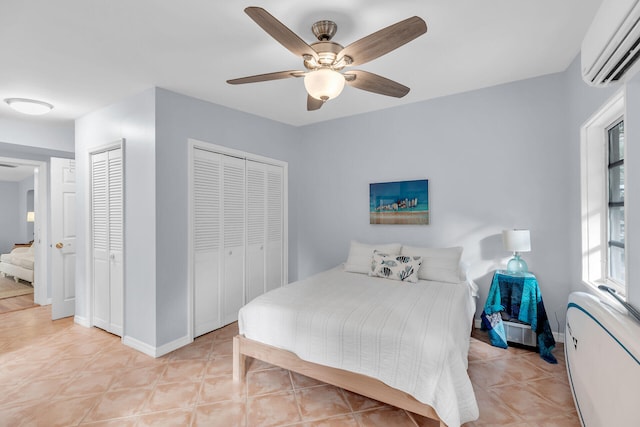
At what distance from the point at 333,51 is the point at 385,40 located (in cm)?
34

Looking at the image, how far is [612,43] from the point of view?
4.56ft

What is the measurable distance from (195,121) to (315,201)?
190 centimetres

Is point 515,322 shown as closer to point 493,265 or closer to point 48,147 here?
point 493,265

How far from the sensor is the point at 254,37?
2146mm

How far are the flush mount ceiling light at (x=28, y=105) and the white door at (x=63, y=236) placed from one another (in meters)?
1.07

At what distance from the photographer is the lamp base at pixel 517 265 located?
9.75ft

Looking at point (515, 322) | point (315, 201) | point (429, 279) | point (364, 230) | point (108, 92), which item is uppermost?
point (108, 92)

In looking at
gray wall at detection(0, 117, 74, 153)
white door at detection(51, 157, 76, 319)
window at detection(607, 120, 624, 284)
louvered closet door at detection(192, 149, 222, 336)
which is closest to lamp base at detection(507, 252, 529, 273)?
window at detection(607, 120, 624, 284)

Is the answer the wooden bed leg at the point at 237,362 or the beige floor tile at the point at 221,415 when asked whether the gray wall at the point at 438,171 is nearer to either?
the wooden bed leg at the point at 237,362

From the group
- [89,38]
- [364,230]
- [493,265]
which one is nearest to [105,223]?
[89,38]

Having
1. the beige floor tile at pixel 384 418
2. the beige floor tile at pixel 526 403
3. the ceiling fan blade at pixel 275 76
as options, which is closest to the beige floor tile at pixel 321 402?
the beige floor tile at pixel 384 418

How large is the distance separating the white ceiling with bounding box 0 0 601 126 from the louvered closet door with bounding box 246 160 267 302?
1.02m

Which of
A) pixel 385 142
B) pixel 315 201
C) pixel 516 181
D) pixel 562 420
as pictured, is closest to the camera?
pixel 562 420

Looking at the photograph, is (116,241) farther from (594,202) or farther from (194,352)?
(594,202)
